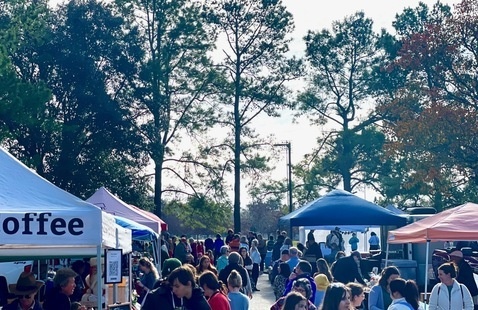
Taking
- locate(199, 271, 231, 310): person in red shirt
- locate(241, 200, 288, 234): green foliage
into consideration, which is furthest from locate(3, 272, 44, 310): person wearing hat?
locate(241, 200, 288, 234): green foliage

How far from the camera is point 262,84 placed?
4303cm

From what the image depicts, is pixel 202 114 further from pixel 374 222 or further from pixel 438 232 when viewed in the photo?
pixel 438 232

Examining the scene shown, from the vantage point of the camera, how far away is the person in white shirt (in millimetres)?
10609

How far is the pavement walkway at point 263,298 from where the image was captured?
21.1 metres

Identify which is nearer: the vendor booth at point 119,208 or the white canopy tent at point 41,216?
the white canopy tent at point 41,216

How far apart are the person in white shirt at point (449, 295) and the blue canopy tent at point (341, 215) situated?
24.5ft

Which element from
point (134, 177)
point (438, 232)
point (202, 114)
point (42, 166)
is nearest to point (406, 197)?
point (202, 114)

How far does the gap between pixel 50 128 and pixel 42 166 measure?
4912mm

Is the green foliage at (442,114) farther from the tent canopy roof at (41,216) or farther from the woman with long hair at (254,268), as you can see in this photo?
the tent canopy roof at (41,216)

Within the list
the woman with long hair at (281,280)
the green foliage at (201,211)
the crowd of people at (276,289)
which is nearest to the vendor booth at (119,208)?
the crowd of people at (276,289)

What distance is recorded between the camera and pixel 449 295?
1063cm

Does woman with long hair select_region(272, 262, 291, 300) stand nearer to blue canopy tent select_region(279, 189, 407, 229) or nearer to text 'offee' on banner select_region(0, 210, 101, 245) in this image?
blue canopy tent select_region(279, 189, 407, 229)

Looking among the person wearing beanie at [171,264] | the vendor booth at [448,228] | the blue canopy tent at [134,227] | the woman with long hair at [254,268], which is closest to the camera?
the person wearing beanie at [171,264]

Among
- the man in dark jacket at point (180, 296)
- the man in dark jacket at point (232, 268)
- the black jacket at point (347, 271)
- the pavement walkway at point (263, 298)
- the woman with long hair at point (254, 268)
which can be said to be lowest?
the pavement walkway at point (263, 298)
